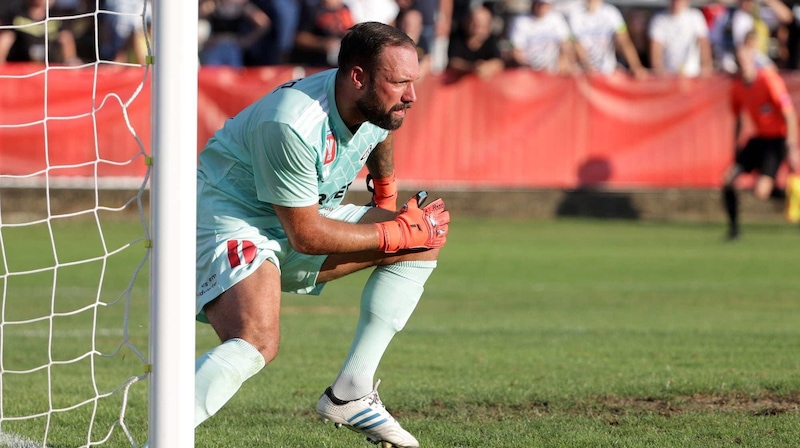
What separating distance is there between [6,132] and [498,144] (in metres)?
7.04

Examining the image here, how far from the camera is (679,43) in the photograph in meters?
19.4

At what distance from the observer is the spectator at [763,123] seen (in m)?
16.8

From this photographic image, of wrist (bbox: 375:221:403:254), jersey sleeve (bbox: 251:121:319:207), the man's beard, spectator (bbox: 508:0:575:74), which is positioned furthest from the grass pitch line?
spectator (bbox: 508:0:575:74)

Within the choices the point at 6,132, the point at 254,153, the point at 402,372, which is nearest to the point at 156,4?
the point at 254,153

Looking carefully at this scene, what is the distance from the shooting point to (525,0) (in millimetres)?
20719

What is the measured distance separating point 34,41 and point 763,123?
34.0ft

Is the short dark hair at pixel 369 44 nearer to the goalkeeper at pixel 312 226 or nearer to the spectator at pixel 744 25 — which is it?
the goalkeeper at pixel 312 226

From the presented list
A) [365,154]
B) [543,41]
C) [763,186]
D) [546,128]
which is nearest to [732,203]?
[763,186]

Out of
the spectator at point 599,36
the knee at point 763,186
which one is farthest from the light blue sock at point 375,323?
the spectator at point 599,36

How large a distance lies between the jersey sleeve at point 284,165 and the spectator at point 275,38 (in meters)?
13.7

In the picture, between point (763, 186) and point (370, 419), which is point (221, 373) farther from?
point (763, 186)

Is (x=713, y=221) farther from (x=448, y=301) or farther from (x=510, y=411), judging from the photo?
(x=510, y=411)

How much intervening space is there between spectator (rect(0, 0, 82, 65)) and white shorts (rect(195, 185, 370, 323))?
38.8 feet

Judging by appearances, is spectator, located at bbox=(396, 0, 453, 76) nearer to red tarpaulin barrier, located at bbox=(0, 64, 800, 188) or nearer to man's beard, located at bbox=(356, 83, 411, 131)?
red tarpaulin barrier, located at bbox=(0, 64, 800, 188)
